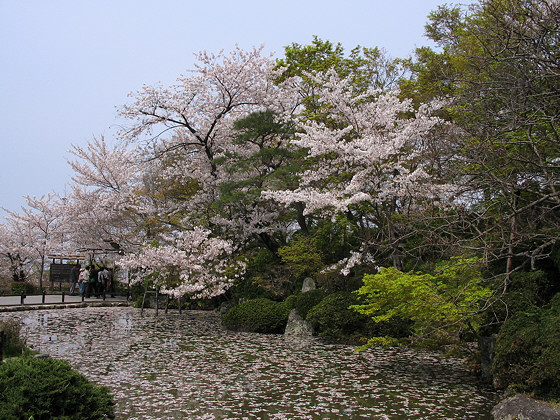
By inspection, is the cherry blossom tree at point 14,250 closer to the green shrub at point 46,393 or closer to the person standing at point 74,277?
the person standing at point 74,277

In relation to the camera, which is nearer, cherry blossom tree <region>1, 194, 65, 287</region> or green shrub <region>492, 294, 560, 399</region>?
green shrub <region>492, 294, 560, 399</region>

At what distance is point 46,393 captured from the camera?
14.0 ft

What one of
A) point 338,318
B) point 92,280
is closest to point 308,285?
point 338,318

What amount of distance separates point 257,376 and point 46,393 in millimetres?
4035

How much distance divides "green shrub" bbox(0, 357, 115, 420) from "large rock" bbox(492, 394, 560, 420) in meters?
4.48

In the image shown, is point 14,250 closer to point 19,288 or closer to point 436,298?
point 19,288

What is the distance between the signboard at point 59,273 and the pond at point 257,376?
1205 cm

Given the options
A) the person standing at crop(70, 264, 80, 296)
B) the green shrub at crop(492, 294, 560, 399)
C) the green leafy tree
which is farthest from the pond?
the person standing at crop(70, 264, 80, 296)

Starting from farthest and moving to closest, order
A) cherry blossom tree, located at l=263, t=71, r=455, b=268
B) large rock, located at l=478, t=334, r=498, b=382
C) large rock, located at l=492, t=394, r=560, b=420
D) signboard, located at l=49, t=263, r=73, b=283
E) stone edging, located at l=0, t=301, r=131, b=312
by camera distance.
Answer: signboard, located at l=49, t=263, r=73, b=283
stone edging, located at l=0, t=301, r=131, b=312
cherry blossom tree, located at l=263, t=71, r=455, b=268
large rock, located at l=478, t=334, r=498, b=382
large rock, located at l=492, t=394, r=560, b=420

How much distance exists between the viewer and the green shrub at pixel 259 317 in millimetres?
13141

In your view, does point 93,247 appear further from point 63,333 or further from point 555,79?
point 555,79

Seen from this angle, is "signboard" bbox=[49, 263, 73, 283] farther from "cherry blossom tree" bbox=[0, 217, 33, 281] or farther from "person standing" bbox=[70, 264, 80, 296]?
"cherry blossom tree" bbox=[0, 217, 33, 281]

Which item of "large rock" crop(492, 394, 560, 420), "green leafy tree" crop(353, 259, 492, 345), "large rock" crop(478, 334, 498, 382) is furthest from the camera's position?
"green leafy tree" crop(353, 259, 492, 345)

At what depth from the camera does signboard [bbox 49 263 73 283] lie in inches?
929
